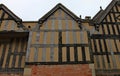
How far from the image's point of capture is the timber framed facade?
878cm

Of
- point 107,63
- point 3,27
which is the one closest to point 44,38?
point 3,27

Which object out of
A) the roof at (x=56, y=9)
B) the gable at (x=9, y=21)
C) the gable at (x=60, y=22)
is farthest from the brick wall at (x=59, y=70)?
the roof at (x=56, y=9)

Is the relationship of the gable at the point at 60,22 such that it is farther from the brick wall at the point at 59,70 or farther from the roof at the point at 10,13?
the brick wall at the point at 59,70

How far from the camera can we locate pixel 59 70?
866 centimetres

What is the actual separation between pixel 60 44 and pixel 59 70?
1.24 m

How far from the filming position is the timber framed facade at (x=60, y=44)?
28.8ft

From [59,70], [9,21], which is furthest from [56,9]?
[59,70]

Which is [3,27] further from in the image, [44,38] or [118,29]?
[118,29]

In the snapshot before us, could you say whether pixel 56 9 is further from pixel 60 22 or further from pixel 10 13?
pixel 10 13

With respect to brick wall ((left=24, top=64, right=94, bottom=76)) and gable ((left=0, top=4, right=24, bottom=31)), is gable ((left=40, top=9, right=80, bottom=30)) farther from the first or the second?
brick wall ((left=24, top=64, right=94, bottom=76))

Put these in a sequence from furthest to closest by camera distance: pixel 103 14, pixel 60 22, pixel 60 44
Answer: pixel 103 14
pixel 60 22
pixel 60 44

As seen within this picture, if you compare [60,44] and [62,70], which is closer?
[62,70]

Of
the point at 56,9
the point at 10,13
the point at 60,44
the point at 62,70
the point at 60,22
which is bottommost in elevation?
the point at 62,70

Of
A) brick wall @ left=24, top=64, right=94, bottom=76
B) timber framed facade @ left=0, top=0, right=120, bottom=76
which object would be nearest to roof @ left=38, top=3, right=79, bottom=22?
timber framed facade @ left=0, top=0, right=120, bottom=76
